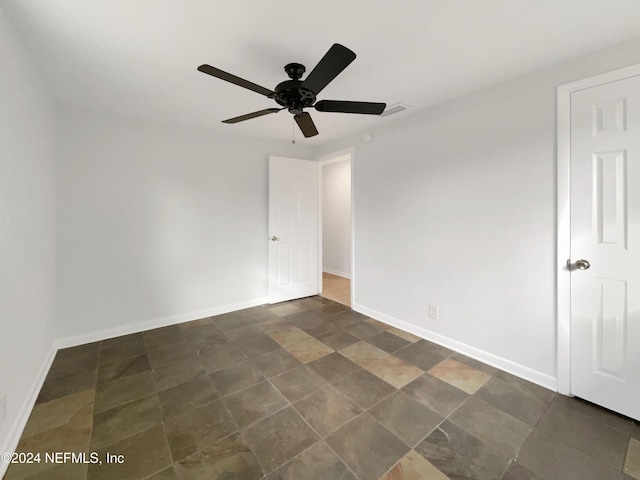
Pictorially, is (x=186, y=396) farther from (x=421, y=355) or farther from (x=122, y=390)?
(x=421, y=355)

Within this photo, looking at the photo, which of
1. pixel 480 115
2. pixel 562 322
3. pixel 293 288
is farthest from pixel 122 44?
pixel 562 322

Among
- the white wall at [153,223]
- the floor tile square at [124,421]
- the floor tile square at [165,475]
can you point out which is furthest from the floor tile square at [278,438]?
the white wall at [153,223]

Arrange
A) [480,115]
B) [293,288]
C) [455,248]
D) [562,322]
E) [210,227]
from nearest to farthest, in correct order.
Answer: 1. [562,322]
2. [480,115]
3. [455,248]
4. [210,227]
5. [293,288]

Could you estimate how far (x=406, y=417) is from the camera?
1780mm

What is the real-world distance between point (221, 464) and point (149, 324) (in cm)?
228

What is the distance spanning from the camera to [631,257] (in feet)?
5.68

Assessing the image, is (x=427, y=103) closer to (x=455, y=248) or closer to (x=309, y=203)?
(x=455, y=248)

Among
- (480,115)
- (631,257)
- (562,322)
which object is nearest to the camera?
(631,257)

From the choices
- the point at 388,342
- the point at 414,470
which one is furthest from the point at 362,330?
the point at 414,470

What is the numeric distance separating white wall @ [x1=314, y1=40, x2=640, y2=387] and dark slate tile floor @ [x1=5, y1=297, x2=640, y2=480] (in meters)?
0.34

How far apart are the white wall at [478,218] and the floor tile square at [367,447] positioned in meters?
1.35

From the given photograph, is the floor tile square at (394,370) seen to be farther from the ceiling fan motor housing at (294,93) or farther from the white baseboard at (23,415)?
the white baseboard at (23,415)

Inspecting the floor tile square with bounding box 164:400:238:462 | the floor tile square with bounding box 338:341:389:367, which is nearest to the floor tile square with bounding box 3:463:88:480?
the floor tile square with bounding box 164:400:238:462

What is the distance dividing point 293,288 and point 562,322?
310 centimetres
